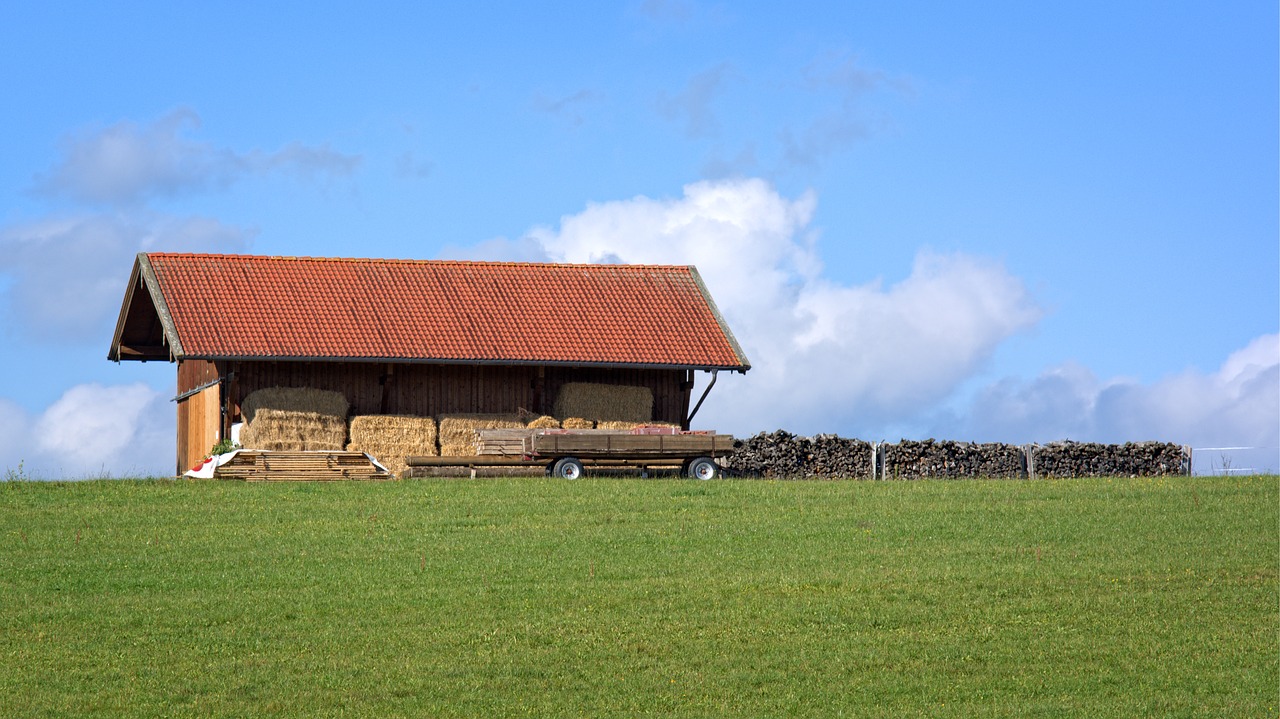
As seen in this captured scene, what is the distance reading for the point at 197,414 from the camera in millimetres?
38719

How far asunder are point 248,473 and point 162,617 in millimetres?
14552

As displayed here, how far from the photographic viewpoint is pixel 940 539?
81.0 ft

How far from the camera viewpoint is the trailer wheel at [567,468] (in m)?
34.6

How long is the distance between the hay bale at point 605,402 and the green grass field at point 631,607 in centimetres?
894

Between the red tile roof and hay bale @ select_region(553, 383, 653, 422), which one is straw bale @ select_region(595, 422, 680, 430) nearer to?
hay bale @ select_region(553, 383, 653, 422)

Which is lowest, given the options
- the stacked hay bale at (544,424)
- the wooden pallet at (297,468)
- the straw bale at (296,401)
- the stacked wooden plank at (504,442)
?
the wooden pallet at (297,468)

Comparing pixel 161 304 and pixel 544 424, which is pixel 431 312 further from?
pixel 161 304

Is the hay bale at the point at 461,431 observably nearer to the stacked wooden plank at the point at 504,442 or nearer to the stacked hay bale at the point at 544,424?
the stacked hay bale at the point at 544,424

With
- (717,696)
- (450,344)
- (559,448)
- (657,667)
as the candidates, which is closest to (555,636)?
(657,667)

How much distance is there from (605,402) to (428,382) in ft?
15.6

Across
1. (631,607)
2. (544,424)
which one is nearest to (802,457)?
(544,424)

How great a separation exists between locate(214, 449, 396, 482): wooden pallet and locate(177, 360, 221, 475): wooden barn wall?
3.10 meters

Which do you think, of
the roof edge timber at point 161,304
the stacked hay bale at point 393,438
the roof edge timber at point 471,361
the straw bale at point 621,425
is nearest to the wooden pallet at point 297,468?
the stacked hay bale at point 393,438

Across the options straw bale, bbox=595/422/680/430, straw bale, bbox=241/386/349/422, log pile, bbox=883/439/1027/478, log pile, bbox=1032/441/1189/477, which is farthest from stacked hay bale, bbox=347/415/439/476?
log pile, bbox=1032/441/1189/477
